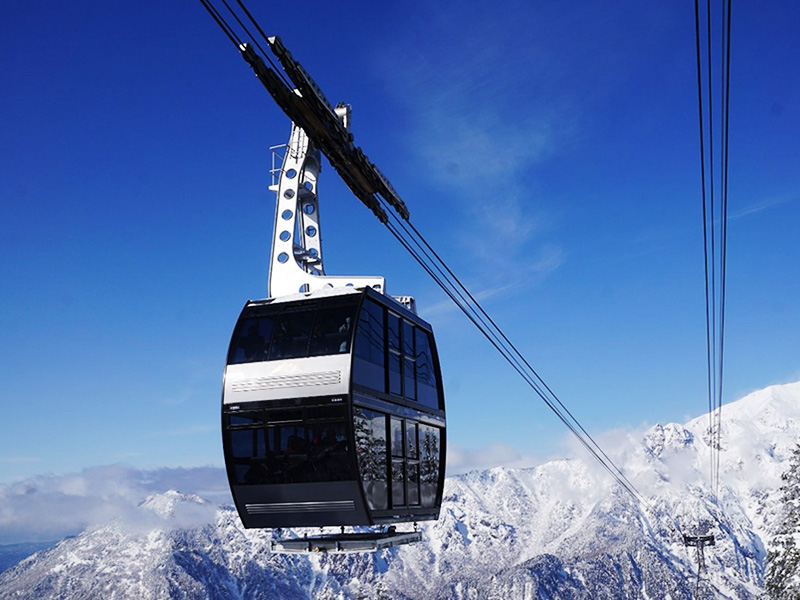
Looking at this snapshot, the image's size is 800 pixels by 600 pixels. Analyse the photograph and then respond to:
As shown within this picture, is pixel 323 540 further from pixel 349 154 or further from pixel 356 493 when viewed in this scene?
pixel 349 154

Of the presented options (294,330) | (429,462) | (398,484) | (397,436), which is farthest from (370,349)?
(429,462)

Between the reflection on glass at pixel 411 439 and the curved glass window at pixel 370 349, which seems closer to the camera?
the curved glass window at pixel 370 349

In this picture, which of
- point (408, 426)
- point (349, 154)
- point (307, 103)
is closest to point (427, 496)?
point (408, 426)

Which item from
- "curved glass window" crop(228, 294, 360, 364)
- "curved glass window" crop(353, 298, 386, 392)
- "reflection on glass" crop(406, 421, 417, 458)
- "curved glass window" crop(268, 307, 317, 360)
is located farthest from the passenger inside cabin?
"reflection on glass" crop(406, 421, 417, 458)

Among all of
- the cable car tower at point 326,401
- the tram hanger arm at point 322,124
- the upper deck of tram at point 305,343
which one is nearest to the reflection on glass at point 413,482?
the cable car tower at point 326,401

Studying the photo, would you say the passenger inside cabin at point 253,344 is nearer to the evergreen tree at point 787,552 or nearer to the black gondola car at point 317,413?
the black gondola car at point 317,413

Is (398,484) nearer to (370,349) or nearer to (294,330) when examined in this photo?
(370,349)
